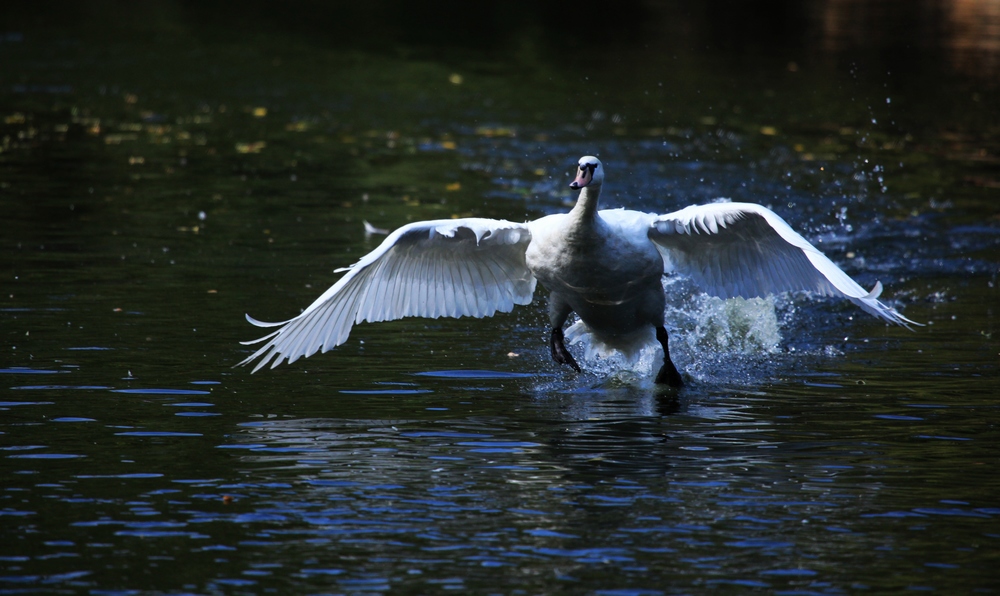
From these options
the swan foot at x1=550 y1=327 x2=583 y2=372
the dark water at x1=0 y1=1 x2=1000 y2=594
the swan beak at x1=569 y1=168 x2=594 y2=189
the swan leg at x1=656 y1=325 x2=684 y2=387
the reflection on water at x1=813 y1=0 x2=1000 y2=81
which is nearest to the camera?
the dark water at x1=0 y1=1 x2=1000 y2=594

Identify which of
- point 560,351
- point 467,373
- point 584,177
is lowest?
point 467,373

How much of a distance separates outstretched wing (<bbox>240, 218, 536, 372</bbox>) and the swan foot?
37 cm

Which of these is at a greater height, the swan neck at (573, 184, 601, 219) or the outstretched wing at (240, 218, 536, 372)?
the swan neck at (573, 184, 601, 219)

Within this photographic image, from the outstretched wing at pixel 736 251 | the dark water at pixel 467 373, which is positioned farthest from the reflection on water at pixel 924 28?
the outstretched wing at pixel 736 251

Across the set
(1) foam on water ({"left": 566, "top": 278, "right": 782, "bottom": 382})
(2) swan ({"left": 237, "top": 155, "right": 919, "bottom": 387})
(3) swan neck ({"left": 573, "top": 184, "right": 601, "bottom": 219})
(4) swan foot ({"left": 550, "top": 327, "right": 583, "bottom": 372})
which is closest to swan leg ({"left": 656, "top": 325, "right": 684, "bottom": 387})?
(2) swan ({"left": 237, "top": 155, "right": 919, "bottom": 387})

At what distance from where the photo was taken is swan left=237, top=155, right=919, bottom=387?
31.6ft

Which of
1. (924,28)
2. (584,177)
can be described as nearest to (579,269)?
(584,177)

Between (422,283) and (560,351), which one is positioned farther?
(560,351)

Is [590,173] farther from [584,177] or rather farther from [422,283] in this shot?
[422,283]

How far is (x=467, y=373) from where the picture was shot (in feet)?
34.3

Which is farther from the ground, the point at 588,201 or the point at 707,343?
the point at 588,201

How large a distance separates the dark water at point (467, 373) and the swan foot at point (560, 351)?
0.61 ft

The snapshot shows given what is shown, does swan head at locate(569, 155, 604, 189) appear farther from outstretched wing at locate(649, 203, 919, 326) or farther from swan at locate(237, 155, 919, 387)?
outstretched wing at locate(649, 203, 919, 326)

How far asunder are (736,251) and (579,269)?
135cm
